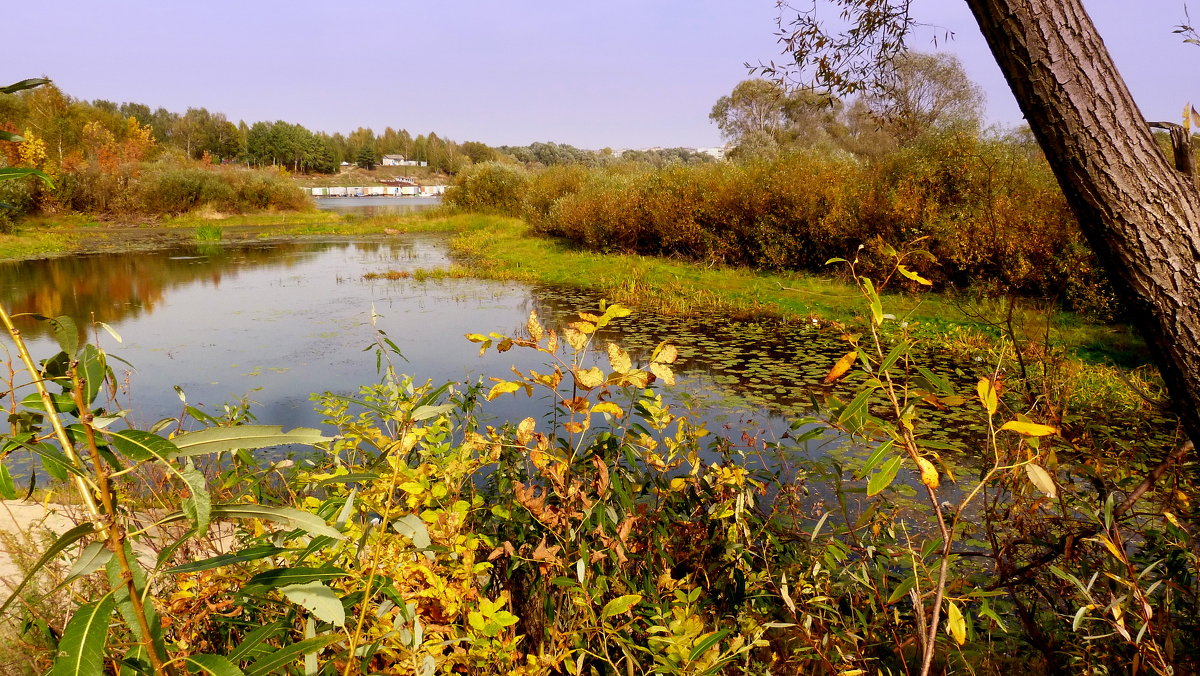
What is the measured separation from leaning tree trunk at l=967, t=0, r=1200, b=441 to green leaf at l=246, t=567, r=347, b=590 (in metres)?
1.76

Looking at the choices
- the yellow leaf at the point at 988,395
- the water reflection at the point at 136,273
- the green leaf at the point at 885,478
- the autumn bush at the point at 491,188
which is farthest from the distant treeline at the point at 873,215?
the autumn bush at the point at 491,188

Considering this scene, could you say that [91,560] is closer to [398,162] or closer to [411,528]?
[411,528]

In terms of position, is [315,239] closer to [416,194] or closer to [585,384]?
[585,384]

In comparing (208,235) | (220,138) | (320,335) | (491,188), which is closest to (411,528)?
(320,335)

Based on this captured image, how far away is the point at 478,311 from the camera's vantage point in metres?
10.7

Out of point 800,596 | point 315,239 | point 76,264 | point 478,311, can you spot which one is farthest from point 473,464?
point 315,239

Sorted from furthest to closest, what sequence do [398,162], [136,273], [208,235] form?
1. [398,162]
2. [208,235]
3. [136,273]

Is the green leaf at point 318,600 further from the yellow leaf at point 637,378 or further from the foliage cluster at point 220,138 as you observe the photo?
the foliage cluster at point 220,138

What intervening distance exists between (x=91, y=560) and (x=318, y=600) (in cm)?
19

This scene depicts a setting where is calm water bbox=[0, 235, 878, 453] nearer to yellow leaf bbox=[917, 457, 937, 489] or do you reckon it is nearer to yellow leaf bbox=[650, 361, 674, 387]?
yellow leaf bbox=[650, 361, 674, 387]

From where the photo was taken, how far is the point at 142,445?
60 cm

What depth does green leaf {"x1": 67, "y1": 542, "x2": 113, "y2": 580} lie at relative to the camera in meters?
0.57

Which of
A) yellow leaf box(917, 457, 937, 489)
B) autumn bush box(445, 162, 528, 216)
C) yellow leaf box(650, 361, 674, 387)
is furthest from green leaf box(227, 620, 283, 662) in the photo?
autumn bush box(445, 162, 528, 216)

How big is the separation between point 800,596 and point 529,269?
45.4ft
